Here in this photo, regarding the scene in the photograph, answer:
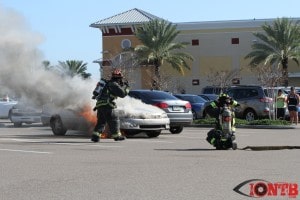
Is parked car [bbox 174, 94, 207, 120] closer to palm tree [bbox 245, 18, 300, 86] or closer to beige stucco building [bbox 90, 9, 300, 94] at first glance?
palm tree [bbox 245, 18, 300, 86]

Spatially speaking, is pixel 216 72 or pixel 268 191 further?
pixel 216 72

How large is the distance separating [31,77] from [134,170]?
31.9ft

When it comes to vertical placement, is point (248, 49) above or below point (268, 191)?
above

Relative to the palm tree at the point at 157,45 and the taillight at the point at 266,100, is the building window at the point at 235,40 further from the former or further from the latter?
the taillight at the point at 266,100

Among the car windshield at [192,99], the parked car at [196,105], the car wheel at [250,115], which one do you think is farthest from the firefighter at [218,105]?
the car windshield at [192,99]

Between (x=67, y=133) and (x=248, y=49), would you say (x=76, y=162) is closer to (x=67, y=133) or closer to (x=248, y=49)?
(x=67, y=133)

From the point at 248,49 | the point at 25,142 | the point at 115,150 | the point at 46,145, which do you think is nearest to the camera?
the point at 115,150

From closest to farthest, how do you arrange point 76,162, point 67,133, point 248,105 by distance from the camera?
point 76,162
point 67,133
point 248,105

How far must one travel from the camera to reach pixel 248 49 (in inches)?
2474

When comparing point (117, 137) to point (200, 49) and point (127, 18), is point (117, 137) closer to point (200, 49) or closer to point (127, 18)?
point (200, 49)

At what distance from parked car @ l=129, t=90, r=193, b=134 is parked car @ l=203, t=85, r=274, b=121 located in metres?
7.08

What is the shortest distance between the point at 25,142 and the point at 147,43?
39.2m

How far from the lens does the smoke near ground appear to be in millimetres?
19125

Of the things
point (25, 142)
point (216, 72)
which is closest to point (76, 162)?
point (25, 142)
